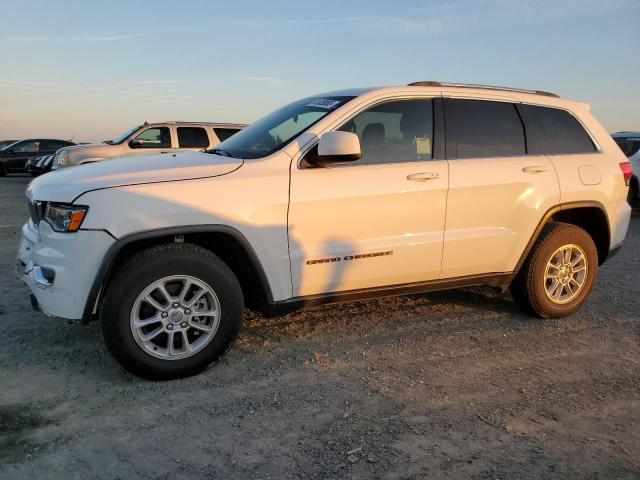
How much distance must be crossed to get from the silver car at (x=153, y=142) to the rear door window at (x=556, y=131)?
9185 millimetres

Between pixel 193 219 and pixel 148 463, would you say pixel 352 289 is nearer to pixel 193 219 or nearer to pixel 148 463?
pixel 193 219

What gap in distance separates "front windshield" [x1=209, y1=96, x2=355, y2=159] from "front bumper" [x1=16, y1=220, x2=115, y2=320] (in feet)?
4.03

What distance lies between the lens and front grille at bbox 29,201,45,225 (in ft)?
11.3

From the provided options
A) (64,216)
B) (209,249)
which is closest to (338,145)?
(209,249)

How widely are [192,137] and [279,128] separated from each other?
30.3 feet

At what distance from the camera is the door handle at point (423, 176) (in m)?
3.98

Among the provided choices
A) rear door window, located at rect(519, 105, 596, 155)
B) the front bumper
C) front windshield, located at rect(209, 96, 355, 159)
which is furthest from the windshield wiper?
rear door window, located at rect(519, 105, 596, 155)

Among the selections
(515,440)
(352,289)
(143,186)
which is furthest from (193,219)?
(515,440)

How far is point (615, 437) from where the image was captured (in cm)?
291

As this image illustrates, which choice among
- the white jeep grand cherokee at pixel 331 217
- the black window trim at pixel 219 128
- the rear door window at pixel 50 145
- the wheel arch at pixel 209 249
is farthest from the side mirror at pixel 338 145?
the rear door window at pixel 50 145

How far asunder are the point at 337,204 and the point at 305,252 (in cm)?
39

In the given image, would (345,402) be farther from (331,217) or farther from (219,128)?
(219,128)

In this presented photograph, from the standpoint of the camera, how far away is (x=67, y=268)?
323 cm

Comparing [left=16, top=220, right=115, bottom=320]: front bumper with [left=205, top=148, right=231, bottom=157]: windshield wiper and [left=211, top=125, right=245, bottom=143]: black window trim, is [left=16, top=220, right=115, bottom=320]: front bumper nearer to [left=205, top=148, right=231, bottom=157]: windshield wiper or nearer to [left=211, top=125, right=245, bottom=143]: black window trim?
[left=205, top=148, right=231, bottom=157]: windshield wiper
